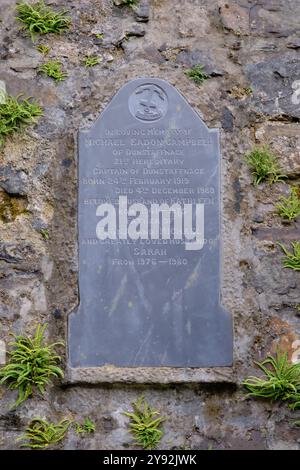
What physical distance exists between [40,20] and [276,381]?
151 cm

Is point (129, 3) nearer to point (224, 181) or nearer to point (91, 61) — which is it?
point (91, 61)

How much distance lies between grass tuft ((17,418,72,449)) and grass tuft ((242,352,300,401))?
2.06 feet

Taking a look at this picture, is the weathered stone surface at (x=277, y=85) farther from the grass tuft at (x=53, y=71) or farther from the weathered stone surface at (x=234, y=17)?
the grass tuft at (x=53, y=71)

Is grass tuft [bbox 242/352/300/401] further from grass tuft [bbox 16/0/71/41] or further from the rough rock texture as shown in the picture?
grass tuft [bbox 16/0/71/41]

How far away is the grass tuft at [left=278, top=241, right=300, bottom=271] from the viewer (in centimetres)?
253

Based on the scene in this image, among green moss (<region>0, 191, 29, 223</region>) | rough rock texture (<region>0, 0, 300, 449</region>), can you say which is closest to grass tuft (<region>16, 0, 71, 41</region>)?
rough rock texture (<region>0, 0, 300, 449</region>)

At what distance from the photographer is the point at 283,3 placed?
2.74m

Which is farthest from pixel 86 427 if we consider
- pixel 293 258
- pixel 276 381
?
pixel 293 258

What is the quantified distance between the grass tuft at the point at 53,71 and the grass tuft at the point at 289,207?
90 cm

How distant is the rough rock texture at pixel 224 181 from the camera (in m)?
2.43

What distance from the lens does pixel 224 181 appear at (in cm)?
257

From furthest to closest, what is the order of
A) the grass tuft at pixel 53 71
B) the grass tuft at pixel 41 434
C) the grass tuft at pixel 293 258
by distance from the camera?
the grass tuft at pixel 53 71 < the grass tuft at pixel 293 258 < the grass tuft at pixel 41 434

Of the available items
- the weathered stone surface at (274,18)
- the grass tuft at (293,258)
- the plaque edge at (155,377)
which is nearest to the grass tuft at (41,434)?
the plaque edge at (155,377)
